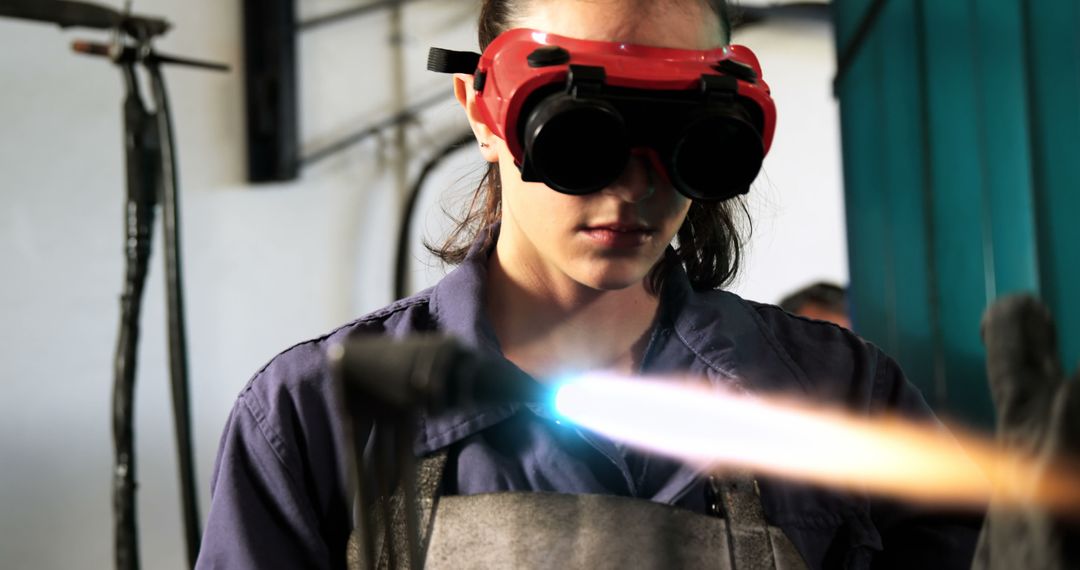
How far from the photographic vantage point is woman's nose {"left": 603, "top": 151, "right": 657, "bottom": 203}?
862 mm

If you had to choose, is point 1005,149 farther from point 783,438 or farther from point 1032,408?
point 1032,408

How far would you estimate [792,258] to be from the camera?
130 inches

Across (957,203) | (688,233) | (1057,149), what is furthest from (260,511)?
(957,203)

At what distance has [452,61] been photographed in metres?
1.00

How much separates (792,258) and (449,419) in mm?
2493

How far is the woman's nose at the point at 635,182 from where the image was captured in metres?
0.86

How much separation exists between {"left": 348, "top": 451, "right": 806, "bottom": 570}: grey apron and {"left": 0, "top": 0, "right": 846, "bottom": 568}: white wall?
53.8 inches

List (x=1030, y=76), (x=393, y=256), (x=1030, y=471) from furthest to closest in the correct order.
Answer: (x=393, y=256), (x=1030, y=76), (x=1030, y=471)

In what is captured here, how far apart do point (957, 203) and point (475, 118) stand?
0.73m

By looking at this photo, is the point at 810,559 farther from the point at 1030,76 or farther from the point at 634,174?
the point at 1030,76

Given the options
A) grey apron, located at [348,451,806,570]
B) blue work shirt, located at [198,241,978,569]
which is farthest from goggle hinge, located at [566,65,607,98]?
grey apron, located at [348,451,806,570]

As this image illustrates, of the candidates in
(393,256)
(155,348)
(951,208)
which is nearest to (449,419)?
(951,208)

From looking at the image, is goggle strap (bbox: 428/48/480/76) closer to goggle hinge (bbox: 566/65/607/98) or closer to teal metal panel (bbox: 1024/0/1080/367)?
goggle hinge (bbox: 566/65/607/98)

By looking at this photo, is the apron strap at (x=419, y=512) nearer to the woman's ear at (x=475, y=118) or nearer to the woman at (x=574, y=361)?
the woman at (x=574, y=361)
